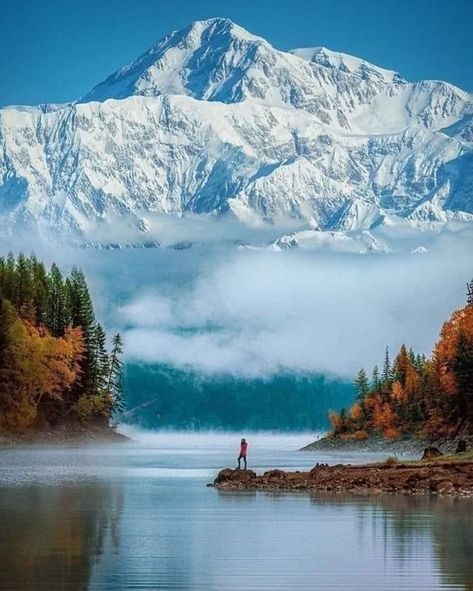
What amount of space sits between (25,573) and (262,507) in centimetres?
2695

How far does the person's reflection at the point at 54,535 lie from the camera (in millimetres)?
36991

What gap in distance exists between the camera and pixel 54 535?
155 feet

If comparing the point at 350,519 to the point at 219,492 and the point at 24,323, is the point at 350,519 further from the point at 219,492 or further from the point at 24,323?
the point at 24,323

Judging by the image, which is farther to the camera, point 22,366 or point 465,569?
point 22,366

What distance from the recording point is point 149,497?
233 ft

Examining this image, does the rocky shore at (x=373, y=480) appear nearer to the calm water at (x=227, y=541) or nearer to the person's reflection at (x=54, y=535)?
the calm water at (x=227, y=541)

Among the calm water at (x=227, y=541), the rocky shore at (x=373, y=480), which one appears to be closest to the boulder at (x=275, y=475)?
the rocky shore at (x=373, y=480)

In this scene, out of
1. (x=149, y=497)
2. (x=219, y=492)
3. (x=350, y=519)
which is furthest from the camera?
(x=219, y=492)

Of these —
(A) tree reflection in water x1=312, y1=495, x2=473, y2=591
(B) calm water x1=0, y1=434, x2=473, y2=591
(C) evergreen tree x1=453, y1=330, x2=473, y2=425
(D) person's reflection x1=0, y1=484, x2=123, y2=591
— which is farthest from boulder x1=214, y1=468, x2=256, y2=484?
(C) evergreen tree x1=453, y1=330, x2=473, y2=425

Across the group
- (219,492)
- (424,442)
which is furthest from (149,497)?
(424,442)

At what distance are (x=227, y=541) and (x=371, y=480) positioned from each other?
108 feet

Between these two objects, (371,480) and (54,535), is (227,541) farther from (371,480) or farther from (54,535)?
(371,480)

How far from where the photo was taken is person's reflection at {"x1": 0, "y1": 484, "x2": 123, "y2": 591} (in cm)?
3699

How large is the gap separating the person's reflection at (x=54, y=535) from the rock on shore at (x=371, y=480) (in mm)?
11665
